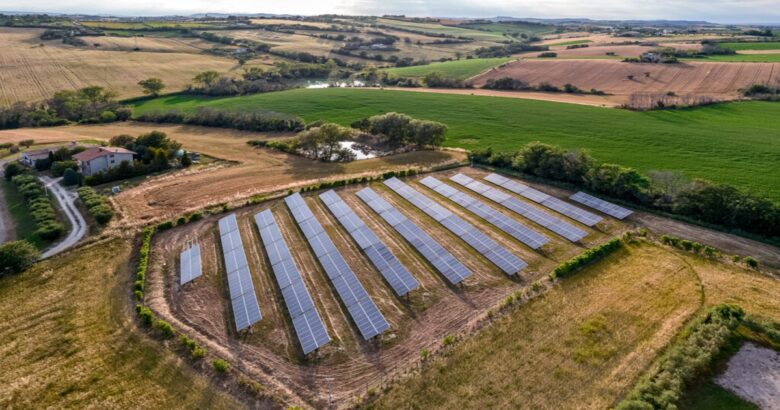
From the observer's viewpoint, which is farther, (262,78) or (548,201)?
(262,78)

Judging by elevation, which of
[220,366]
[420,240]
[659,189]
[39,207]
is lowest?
[220,366]

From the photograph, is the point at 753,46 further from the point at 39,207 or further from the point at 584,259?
the point at 39,207

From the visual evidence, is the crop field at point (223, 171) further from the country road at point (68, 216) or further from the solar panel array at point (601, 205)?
the solar panel array at point (601, 205)

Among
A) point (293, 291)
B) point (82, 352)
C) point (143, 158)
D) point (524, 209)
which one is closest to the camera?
point (82, 352)

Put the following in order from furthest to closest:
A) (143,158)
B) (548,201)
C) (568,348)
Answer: (143,158), (548,201), (568,348)

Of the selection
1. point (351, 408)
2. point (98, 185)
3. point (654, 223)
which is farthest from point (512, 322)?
point (98, 185)

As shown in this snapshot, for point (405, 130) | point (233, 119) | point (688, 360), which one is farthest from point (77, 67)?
point (688, 360)
